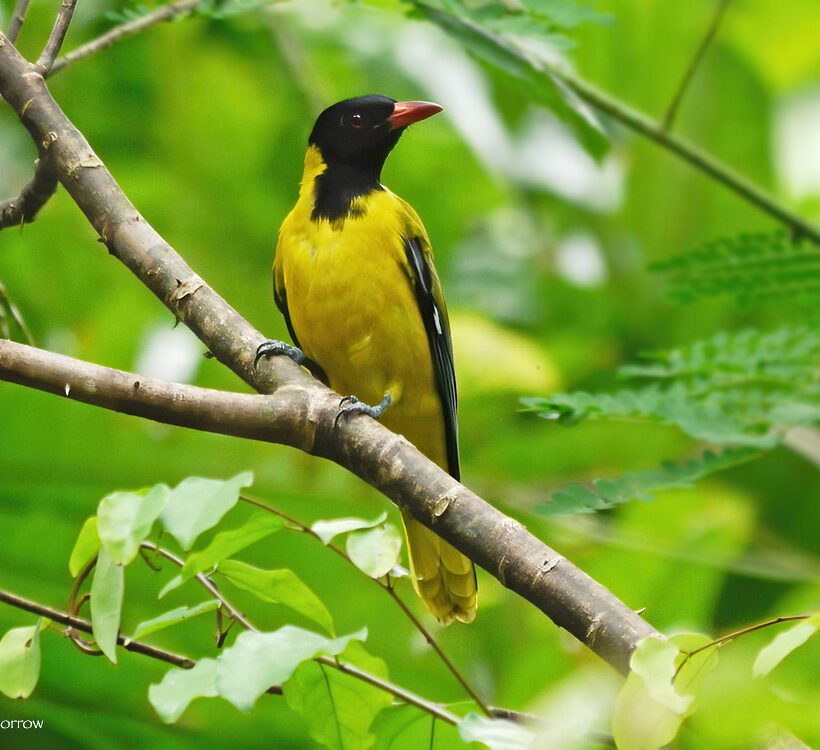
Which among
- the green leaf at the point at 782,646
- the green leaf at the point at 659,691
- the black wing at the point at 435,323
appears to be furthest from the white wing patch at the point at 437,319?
the green leaf at the point at 782,646

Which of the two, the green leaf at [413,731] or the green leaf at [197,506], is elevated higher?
the green leaf at [197,506]

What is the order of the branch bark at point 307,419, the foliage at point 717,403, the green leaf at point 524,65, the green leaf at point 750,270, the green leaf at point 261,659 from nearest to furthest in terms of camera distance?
the green leaf at point 261,659
the branch bark at point 307,419
the foliage at point 717,403
the green leaf at point 524,65
the green leaf at point 750,270

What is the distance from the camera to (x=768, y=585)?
5359mm

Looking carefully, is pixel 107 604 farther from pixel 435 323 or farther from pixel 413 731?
pixel 435 323

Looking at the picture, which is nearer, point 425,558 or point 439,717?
point 439,717

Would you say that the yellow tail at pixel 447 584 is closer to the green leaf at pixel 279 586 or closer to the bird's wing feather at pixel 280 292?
the bird's wing feather at pixel 280 292

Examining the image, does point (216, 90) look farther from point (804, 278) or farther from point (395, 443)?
point (395, 443)

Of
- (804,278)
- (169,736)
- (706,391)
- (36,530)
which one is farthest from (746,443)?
(36,530)

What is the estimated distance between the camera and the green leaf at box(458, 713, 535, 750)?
154 centimetres

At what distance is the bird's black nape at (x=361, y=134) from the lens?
4027 mm

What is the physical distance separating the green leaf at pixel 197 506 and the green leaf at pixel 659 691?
0.60 m

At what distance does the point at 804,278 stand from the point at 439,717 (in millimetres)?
2229

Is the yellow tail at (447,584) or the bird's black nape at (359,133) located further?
the bird's black nape at (359,133)

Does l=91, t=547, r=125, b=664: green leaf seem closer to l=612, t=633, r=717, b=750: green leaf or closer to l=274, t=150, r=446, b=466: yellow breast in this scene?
l=612, t=633, r=717, b=750: green leaf
